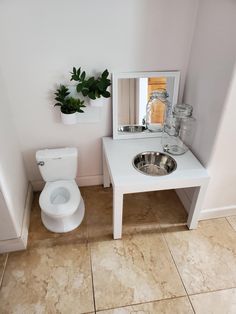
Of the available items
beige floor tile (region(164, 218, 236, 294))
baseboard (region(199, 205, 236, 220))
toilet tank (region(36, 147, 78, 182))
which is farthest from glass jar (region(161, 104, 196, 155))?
toilet tank (region(36, 147, 78, 182))

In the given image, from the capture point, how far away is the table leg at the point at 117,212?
1.47m

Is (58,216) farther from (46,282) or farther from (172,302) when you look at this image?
(172,302)

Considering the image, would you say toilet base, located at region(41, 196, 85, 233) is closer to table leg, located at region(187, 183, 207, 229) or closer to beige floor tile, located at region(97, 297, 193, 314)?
beige floor tile, located at region(97, 297, 193, 314)

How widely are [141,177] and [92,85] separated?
715 mm

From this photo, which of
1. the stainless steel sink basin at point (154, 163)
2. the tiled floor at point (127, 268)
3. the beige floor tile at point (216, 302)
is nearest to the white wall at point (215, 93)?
the stainless steel sink basin at point (154, 163)

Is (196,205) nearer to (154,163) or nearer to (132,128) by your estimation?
(154,163)

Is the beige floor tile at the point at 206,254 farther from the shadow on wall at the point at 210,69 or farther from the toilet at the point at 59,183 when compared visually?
the toilet at the point at 59,183

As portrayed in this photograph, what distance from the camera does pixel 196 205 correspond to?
5.42 ft

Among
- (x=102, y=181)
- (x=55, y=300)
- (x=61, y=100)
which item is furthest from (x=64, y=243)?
(x=61, y=100)

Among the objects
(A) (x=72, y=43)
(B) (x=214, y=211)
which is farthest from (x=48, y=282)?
(A) (x=72, y=43)

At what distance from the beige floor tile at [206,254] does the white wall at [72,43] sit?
1.13m

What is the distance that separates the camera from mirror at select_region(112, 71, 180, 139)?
1.74m

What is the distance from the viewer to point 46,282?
4.77 ft

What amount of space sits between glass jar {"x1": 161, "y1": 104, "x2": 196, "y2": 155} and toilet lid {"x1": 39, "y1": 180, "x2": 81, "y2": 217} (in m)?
0.77
